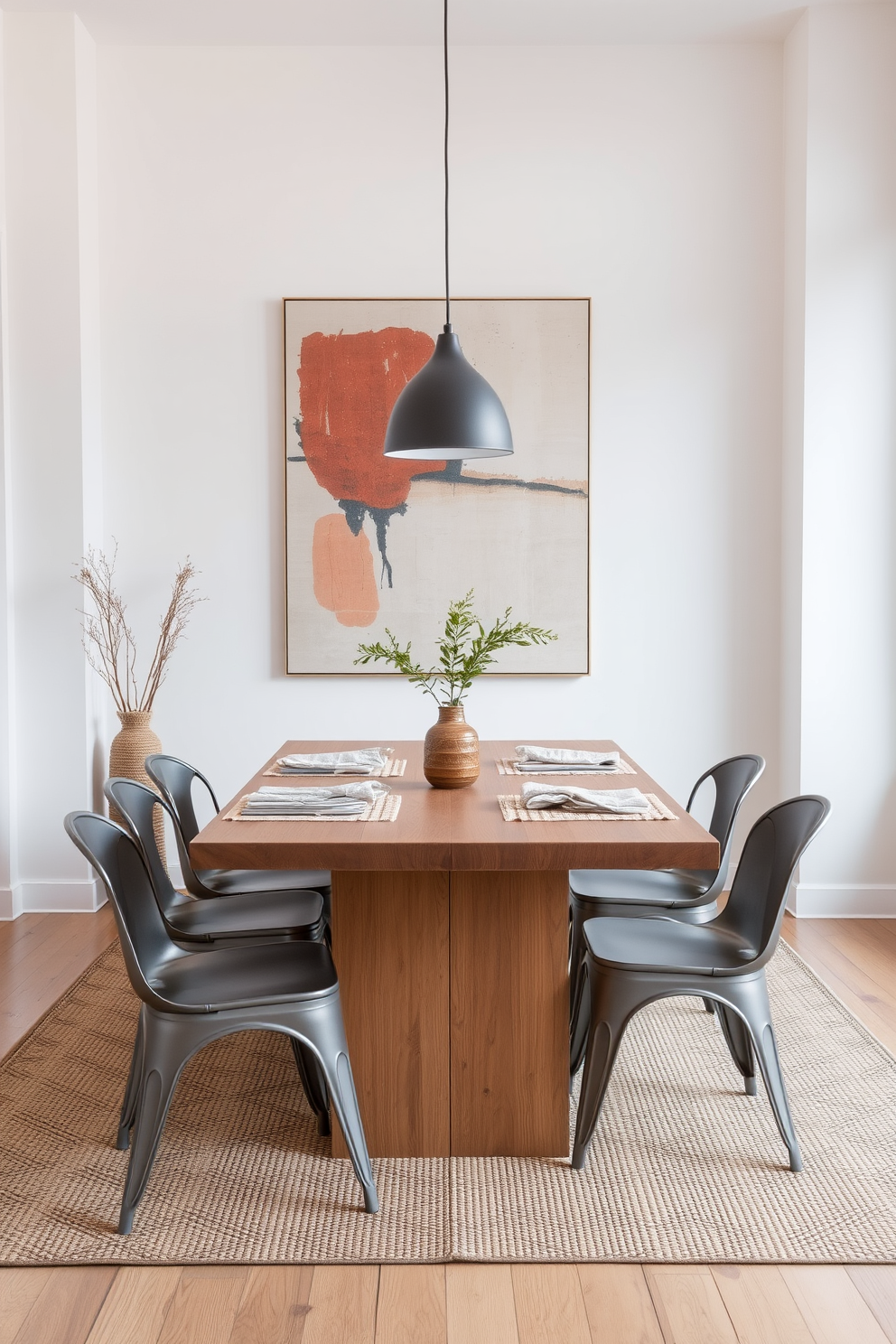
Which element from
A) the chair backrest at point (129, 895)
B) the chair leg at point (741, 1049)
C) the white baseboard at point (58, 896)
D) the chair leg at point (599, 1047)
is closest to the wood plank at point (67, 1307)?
the chair backrest at point (129, 895)

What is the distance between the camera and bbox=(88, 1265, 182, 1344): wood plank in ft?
6.17

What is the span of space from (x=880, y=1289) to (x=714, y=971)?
2.04ft

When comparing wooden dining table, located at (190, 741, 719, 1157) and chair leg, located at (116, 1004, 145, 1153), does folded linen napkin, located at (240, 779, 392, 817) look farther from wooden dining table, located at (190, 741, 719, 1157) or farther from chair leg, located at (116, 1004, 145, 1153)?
chair leg, located at (116, 1004, 145, 1153)

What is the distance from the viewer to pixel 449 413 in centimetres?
273

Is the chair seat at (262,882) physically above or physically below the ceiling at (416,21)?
below

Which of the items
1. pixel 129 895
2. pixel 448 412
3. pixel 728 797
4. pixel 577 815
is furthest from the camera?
pixel 728 797

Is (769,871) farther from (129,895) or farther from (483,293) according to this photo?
(483,293)

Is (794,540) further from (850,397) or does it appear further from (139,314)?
(139,314)

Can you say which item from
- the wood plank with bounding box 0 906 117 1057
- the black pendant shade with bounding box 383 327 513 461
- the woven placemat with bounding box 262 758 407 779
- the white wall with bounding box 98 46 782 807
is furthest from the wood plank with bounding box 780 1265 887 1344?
the white wall with bounding box 98 46 782 807

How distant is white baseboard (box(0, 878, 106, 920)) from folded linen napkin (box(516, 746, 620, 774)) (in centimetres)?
204

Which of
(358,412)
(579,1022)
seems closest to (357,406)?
(358,412)

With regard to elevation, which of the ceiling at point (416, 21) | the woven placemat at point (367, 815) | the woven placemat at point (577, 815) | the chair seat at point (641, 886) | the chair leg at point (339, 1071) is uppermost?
the ceiling at point (416, 21)

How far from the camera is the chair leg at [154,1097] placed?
7.02ft

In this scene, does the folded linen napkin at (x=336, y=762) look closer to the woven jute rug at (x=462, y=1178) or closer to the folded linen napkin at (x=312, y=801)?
the folded linen napkin at (x=312, y=801)
